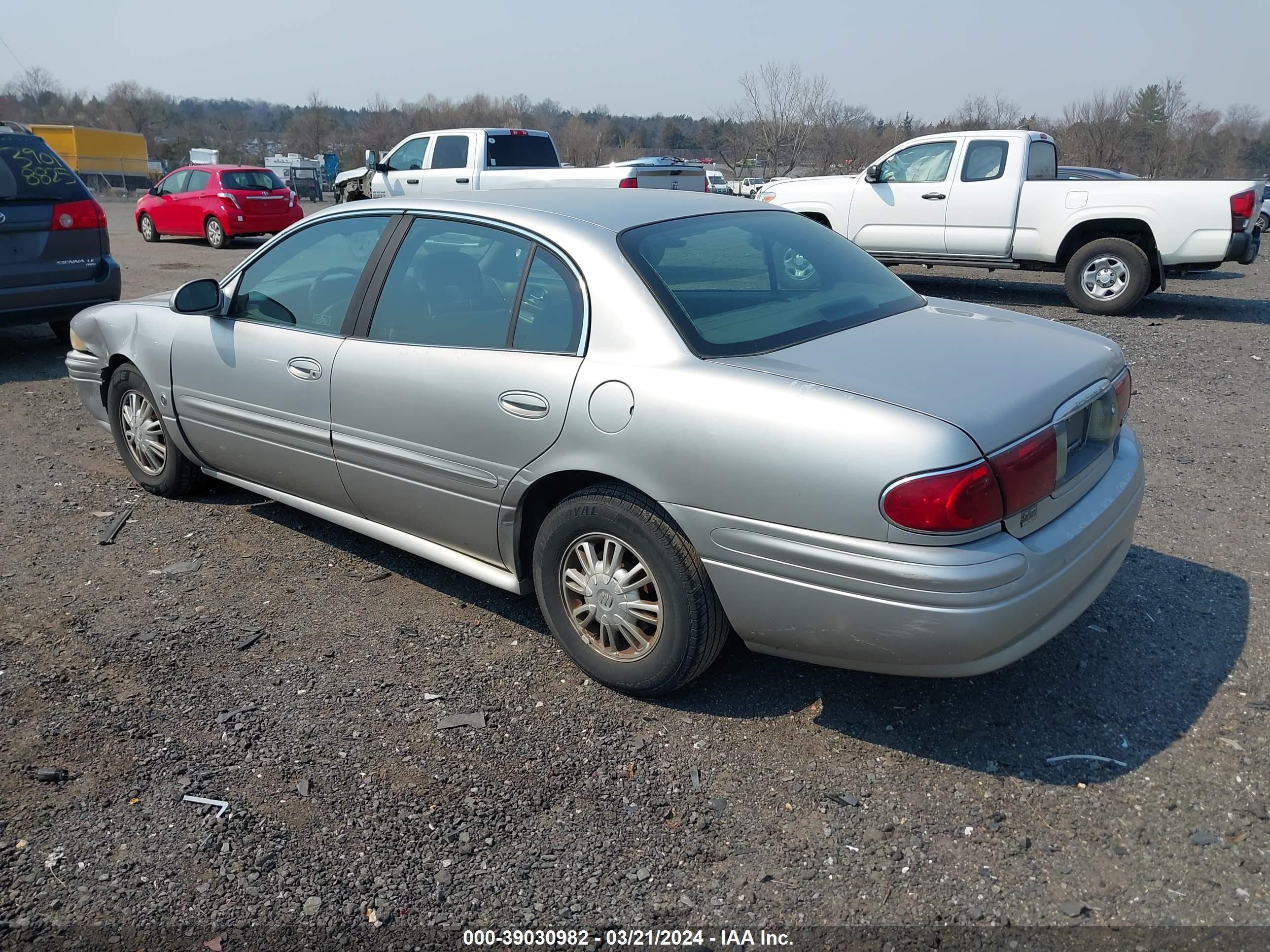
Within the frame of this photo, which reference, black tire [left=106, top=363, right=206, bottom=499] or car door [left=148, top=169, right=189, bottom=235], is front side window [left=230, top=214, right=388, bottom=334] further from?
car door [left=148, top=169, right=189, bottom=235]

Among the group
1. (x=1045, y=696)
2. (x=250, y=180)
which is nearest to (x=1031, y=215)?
(x=1045, y=696)

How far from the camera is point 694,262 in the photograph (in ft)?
11.6

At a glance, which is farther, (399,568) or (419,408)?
(399,568)

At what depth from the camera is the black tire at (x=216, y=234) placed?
18781 millimetres

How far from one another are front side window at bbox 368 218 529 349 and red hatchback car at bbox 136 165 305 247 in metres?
16.6

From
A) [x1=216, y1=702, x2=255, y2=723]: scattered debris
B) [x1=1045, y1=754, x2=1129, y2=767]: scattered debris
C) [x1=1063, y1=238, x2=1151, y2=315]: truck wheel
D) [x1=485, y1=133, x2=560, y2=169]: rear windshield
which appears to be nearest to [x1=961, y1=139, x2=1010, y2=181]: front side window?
[x1=1063, y1=238, x2=1151, y2=315]: truck wheel

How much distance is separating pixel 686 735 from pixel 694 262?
1659 mm

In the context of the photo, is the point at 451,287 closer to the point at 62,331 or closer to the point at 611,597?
the point at 611,597

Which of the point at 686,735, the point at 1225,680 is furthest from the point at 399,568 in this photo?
the point at 1225,680

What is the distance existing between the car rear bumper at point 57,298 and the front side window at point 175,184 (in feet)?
39.4

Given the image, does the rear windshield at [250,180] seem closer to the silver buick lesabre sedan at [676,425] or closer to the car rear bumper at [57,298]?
the car rear bumper at [57,298]

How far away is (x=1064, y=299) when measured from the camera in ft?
39.7

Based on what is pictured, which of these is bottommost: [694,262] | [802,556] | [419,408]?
[802,556]

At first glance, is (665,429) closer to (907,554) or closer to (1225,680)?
(907,554)
